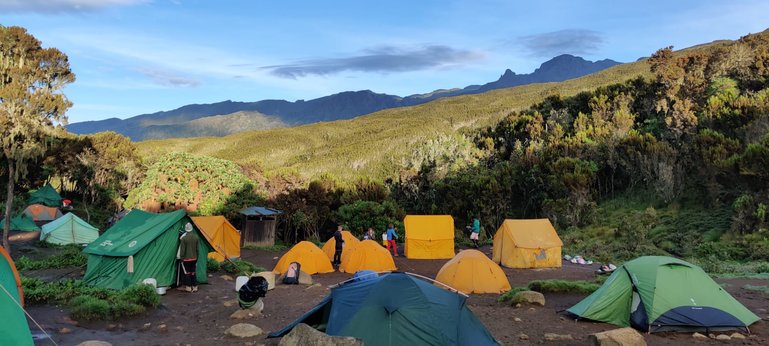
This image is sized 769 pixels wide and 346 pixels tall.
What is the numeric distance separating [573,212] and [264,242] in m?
19.5

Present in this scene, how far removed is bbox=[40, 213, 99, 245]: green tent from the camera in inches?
1102

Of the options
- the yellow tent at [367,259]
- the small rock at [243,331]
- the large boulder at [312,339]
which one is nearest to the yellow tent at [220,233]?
the yellow tent at [367,259]

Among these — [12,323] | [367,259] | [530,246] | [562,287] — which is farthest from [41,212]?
[562,287]

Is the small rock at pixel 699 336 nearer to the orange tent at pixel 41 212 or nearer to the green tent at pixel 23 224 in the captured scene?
the green tent at pixel 23 224

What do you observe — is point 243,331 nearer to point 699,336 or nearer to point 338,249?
point 699,336

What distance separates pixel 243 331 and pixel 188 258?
14.8ft

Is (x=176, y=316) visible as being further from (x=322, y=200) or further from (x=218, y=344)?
(x=322, y=200)

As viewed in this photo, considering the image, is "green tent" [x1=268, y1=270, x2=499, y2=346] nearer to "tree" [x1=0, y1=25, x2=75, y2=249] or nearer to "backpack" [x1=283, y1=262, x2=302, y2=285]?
"backpack" [x1=283, y1=262, x2=302, y2=285]

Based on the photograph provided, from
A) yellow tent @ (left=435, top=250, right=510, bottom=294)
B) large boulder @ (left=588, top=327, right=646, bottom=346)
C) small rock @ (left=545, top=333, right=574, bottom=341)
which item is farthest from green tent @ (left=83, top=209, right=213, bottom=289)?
large boulder @ (left=588, top=327, right=646, bottom=346)

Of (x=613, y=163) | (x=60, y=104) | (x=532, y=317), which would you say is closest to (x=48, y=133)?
(x=60, y=104)

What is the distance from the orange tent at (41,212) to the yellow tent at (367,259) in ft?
87.7

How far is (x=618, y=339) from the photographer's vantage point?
26.7 feet

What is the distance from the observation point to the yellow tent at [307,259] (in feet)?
61.2

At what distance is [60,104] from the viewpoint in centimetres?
3105
